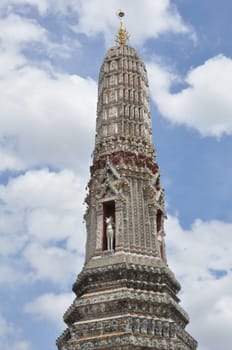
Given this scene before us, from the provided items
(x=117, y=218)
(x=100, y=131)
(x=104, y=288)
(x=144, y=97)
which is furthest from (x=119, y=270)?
(x=144, y=97)

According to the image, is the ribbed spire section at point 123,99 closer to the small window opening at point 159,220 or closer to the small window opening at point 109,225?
the small window opening at point 159,220

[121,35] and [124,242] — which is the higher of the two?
[121,35]

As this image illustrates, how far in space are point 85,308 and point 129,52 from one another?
14.8m

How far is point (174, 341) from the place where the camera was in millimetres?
21938

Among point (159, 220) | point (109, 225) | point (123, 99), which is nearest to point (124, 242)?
point (109, 225)

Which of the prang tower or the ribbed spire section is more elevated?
the ribbed spire section

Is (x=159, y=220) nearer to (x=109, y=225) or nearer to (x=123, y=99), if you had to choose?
(x=109, y=225)

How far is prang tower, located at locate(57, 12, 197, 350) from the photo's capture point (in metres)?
22.3

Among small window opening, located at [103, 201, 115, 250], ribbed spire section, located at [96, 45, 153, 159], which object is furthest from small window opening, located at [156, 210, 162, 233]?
ribbed spire section, located at [96, 45, 153, 159]

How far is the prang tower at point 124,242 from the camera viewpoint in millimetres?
22266

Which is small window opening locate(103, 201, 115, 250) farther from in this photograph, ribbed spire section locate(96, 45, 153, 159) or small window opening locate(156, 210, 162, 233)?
ribbed spire section locate(96, 45, 153, 159)

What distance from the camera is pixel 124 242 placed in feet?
81.5

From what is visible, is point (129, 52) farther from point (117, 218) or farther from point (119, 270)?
point (119, 270)

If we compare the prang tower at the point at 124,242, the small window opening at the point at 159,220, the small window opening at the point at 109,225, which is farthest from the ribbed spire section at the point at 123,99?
the small window opening at the point at 109,225
